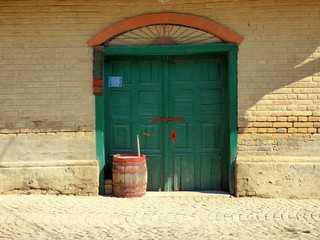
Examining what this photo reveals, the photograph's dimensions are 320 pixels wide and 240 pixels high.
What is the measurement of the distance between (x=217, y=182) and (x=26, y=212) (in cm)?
297

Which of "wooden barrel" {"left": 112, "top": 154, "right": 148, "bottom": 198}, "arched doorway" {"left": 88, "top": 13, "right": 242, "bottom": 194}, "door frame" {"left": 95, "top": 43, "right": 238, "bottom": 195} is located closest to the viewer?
"wooden barrel" {"left": 112, "top": 154, "right": 148, "bottom": 198}

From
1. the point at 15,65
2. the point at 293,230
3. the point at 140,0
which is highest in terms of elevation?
the point at 140,0

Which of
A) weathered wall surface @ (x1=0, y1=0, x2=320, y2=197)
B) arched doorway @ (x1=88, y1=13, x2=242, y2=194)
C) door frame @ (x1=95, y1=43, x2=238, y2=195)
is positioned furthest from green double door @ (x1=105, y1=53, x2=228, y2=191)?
weathered wall surface @ (x1=0, y1=0, x2=320, y2=197)

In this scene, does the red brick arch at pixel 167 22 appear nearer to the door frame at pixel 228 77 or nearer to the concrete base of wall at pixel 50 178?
the door frame at pixel 228 77

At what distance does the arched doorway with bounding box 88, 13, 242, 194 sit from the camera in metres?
6.51

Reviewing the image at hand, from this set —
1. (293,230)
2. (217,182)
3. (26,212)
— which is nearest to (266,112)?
(217,182)

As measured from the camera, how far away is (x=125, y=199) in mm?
6148

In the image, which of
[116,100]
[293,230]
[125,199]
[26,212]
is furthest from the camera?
[116,100]

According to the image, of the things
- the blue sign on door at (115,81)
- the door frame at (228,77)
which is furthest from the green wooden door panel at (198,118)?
the blue sign on door at (115,81)

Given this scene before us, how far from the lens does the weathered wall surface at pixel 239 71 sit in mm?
6184

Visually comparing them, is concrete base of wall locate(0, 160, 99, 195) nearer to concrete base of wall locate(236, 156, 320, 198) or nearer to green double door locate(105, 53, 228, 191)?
green double door locate(105, 53, 228, 191)

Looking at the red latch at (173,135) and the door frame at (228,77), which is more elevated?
the door frame at (228,77)

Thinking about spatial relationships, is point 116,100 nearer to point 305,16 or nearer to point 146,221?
point 146,221

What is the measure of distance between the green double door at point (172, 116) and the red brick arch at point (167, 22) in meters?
→ 0.41
